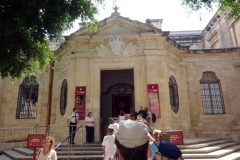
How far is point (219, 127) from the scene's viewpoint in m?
11.8

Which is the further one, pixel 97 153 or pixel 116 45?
pixel 116 45

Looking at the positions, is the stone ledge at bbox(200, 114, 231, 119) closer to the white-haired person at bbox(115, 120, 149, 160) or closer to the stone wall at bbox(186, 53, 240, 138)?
the stone wall at bbox(186, 53, 240, 138)

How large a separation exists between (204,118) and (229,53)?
480cm

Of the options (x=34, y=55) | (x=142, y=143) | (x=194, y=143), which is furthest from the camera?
(x=194, y=143)

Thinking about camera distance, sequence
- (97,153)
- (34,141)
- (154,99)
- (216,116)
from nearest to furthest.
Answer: (34,141) < (97,153) < (154,99) < (216,116)

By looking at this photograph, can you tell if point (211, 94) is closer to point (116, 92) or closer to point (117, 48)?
point (116, 92)

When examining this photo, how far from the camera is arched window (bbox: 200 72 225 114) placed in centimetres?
1232

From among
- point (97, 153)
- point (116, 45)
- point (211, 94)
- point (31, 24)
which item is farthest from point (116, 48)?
point (211, 94)

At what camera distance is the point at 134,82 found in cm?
1049

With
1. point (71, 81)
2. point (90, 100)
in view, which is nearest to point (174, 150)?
point (90, 100)

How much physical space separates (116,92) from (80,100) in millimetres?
4419

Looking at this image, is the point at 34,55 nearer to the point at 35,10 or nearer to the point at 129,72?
the point at 35,10

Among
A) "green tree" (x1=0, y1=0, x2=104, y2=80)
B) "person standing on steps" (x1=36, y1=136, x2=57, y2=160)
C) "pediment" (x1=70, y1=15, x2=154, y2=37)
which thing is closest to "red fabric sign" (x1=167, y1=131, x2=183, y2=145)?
"person standing on steps" (x1=36, y1=136, x2=57, y2=160)

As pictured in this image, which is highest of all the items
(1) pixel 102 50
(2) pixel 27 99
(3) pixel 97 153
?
(1) pixel 102 50
